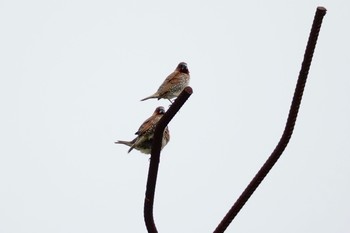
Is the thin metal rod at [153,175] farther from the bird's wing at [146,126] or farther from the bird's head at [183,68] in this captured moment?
the bird's head at [183,68]

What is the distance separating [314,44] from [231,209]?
68cm

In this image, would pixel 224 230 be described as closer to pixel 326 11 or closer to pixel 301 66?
pixel 301 66

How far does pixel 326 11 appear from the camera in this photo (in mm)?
1959

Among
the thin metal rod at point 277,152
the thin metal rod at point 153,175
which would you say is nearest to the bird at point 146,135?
the thin metal rod at point 153,175

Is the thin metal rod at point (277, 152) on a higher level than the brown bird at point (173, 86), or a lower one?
lower

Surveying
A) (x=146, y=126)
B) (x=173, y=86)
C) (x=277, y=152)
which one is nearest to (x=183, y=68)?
(x=173, y=86)

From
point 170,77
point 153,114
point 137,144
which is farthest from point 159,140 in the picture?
point 170,77

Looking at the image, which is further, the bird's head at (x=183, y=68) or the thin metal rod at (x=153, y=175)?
the bird's head at (x=183, y=68)

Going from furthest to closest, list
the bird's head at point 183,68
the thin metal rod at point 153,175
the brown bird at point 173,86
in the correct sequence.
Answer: the bird's head at point 183,68 → the brown bird at point 173,86 → the thin metal rod at point 153,175

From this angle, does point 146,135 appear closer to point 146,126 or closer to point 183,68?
point 146,126

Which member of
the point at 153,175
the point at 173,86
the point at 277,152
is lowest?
the point at 153,175

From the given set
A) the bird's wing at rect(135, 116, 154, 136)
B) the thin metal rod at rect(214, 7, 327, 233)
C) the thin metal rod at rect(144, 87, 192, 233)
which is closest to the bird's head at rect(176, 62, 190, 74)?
the bird's wing at rect(135, 116, 154, 136)

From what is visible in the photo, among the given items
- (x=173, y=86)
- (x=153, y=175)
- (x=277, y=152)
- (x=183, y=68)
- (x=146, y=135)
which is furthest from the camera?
(x=183, y=68)

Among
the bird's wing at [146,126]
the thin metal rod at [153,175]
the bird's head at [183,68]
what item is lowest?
the thin metal rod at [153,175]
